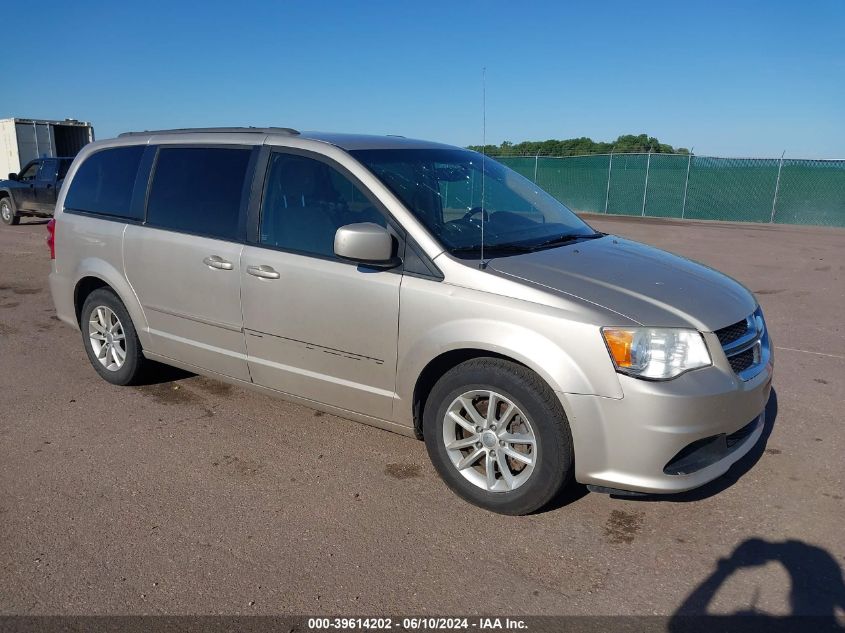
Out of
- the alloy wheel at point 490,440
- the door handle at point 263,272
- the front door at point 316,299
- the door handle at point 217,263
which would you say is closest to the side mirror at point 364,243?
the front door at point 316,299

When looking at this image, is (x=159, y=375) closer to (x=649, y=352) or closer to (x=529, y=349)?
(x=529, y=349)

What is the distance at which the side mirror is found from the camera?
11.1 feet

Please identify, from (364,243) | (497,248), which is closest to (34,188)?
(364,243)

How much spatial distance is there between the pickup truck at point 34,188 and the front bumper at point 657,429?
54.2ft

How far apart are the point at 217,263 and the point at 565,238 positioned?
220 cm

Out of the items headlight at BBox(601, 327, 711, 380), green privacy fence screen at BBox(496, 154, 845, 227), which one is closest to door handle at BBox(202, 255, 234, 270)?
headlight at BBox(601, 327, 711, 380)

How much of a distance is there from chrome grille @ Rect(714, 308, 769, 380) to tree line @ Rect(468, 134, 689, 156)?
1972 cm

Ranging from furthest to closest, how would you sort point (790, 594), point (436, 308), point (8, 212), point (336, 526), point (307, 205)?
point (8, 212) → point (307, 205) → point (436, 308) → point (336, 526) → point (790, 594)

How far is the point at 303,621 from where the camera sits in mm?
2604

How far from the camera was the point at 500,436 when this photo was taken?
333cm

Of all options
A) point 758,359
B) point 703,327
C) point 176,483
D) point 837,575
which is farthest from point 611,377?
point 176,483

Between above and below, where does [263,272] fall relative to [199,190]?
below

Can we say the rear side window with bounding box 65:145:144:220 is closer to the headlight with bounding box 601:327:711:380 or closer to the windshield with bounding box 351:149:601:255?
the windshield with bounding box 351:149:601:255

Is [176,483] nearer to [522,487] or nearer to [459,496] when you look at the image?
[459,496]
